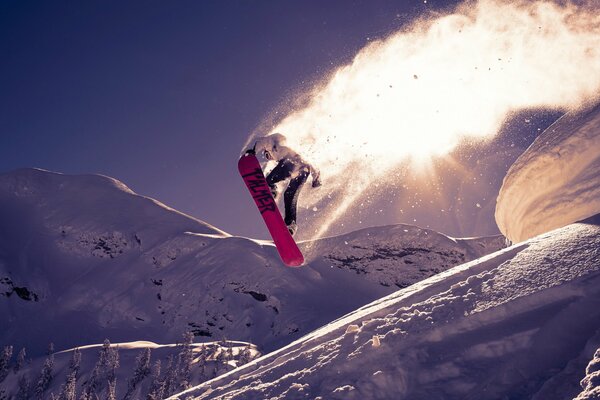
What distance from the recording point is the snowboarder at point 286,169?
11750 mm

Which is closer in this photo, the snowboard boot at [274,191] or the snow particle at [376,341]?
the snow particle at [376,341]

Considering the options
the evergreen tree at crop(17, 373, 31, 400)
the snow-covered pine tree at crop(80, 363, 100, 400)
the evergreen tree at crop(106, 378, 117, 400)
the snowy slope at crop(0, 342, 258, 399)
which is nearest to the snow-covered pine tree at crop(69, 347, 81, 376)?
the snowy slope at crop(0, 342, 258, 399)

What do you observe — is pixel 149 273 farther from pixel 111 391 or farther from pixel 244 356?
pixel 111 391

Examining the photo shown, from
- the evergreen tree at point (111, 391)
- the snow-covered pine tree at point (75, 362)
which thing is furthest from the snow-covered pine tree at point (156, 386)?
the snow-covered pine tree at point (75, 362)

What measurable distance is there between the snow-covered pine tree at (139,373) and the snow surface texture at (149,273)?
42.0 metres

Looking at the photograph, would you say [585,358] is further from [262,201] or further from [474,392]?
[262,201]

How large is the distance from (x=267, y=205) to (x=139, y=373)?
64.8 meters

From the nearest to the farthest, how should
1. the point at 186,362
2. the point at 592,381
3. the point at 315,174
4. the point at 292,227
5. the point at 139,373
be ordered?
1. the point at 592,381
2. the point at 292,227
3. the point at 315,174
4. the point at 139,373
5. the point at 186,362

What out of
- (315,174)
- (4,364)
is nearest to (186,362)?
(4,364)

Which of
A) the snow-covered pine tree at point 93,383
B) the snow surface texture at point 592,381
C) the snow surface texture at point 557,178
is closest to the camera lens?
the snow surface texture at point 592,381

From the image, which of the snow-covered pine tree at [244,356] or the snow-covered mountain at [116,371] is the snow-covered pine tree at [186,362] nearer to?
the snow-covered mountain at [116,371]

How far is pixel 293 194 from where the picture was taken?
12.2 m

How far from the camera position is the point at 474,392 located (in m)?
4.73

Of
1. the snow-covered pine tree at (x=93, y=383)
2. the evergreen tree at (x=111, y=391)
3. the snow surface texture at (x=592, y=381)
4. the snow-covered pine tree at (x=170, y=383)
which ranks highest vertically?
the snow-covered pine tree at (x=93, y=383)
